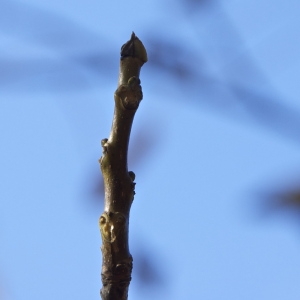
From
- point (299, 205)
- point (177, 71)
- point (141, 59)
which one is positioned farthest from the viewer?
point (177, 71)

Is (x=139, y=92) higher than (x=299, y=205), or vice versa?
(x=139, y=92)

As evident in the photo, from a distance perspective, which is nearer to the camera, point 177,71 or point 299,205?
point 299,205

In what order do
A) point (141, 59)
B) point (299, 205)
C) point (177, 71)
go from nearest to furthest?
point (299, 205) < point (141, 59) < point (177, 71)

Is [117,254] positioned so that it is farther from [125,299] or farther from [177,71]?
[177,71]

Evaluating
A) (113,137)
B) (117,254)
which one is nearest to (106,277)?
(117,254)

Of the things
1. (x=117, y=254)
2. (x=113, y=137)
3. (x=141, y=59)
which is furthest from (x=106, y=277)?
(x=141, y=59)

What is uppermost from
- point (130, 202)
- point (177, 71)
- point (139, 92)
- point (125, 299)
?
point (177, 71)
